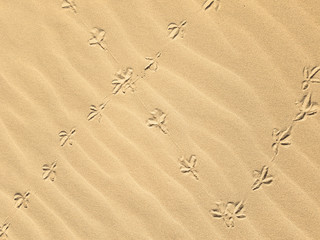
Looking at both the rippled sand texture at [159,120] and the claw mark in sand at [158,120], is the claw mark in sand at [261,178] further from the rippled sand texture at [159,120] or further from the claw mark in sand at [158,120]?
the claw mark in sand at [158,120]

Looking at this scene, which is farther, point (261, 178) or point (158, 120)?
point (158, 120)

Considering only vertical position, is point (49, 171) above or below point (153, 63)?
below

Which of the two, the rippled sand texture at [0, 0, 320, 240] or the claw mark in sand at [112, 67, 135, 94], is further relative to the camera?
the claw mark in sand at [112, 67, 135, 94]

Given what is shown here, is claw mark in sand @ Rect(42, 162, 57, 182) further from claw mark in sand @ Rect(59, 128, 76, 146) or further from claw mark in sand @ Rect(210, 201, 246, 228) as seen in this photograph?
claw mark in sand @ Rect(210, 201, 246, 228)

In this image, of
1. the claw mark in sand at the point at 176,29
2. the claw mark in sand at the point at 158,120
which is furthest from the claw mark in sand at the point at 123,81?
the claw mark in sand at the point at 176,29

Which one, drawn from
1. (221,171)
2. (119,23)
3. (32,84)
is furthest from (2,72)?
(221,171)

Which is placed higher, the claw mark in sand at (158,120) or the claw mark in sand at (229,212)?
the claw mark in sand at (158,120)

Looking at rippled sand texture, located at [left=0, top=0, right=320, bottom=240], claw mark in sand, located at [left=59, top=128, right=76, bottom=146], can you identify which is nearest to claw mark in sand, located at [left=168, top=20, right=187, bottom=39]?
rippled sand texture, located at [left=0, top=0, right=320, bottom=240]

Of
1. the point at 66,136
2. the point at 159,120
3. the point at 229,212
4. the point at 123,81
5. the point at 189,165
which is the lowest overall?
the point at 229,212

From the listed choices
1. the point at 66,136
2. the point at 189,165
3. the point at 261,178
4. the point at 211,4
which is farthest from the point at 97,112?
the point at 261,178

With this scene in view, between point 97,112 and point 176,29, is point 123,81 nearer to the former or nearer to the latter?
point 97,112
